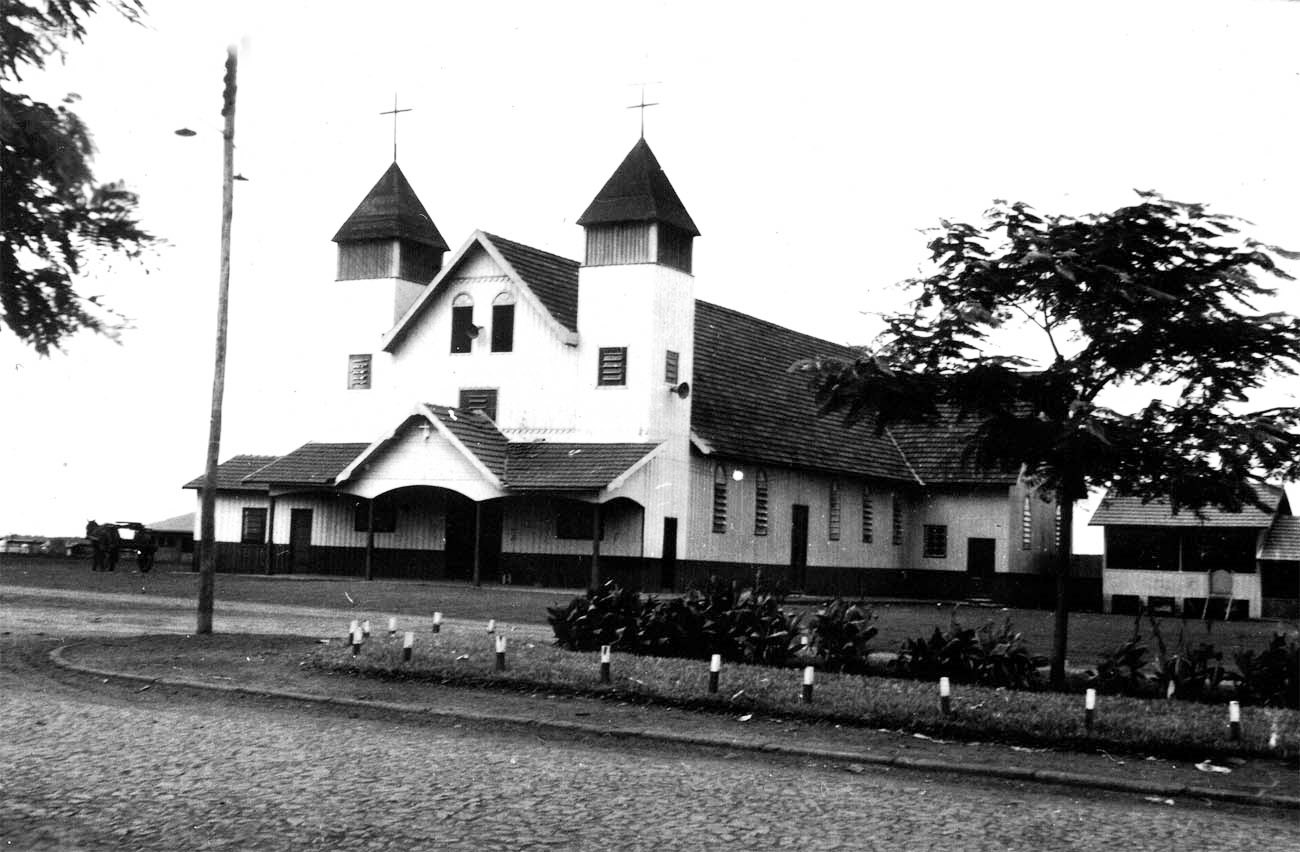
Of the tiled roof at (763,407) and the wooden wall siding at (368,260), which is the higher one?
the wooden wall siding at (368,260)

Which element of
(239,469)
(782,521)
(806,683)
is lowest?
(806,683)

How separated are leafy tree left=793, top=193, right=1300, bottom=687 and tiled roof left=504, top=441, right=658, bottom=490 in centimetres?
1874

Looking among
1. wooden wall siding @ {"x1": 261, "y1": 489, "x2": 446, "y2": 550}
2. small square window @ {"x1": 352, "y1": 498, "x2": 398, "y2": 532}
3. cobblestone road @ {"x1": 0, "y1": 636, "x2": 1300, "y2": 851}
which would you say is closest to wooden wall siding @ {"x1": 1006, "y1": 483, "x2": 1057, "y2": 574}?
wooden wall siding @ {"x1": 261, "y1": 489, "x2": 446, "y2": 550}

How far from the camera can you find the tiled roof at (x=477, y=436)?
118ft

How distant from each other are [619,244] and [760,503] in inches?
316

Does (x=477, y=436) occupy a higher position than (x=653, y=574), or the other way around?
(x=477, y=436)

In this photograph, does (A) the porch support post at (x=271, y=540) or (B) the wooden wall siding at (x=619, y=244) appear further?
(A) the porch support post at (x=271, y=540)

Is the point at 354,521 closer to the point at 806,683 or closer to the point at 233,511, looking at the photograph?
the point at 233,511

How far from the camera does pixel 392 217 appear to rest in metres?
41.4

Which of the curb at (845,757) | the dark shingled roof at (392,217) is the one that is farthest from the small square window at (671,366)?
the curb at (845,757)

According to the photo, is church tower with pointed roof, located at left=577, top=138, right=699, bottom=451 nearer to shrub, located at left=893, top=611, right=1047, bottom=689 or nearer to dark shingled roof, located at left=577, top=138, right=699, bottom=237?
dark shingled roof, located at left=577, top=138, right=699, bottom=237

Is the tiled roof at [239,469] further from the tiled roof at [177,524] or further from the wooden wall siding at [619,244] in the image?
the tiled roof at [177,524]

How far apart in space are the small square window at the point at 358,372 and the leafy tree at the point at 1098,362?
26.6 meters

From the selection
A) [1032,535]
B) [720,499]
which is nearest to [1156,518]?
[1032,535]
